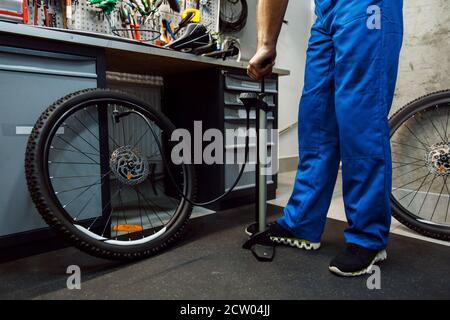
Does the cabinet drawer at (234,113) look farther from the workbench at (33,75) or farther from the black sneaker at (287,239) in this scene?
the black sneaker at (287,239)

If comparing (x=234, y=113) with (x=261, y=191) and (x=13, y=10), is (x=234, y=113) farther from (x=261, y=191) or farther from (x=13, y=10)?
(x=13, y=10)

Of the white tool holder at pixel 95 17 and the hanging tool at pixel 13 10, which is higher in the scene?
the white tool holder at pixel 95 17

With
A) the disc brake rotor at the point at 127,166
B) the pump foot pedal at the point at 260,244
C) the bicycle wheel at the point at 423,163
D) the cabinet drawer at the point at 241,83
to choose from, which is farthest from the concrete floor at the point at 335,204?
the disc brake rotor at the point at 127,166

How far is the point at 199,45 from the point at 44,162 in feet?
2.59

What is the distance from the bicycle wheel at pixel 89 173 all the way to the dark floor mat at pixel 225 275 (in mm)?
74

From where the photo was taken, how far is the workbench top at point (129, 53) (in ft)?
3.11

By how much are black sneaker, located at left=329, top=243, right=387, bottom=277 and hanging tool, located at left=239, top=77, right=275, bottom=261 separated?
0.21 meters

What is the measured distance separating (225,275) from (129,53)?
0.89 meters

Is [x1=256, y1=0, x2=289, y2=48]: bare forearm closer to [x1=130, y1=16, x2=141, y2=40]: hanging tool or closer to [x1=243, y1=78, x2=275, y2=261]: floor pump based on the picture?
[x1=243, y1=78, x2=275, y2=261]: floor pump

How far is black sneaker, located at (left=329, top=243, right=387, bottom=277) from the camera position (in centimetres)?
89

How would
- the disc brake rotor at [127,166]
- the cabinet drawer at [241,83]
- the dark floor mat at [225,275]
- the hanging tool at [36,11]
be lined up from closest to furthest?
1. the dark floor mat at [225,275]
2. the disc brake rotor at [127,166]
3. the hanging tool at [36,11]
4. the cabinet drawer at [241,83]

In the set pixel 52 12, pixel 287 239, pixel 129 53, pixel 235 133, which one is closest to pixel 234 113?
pixel 235 133

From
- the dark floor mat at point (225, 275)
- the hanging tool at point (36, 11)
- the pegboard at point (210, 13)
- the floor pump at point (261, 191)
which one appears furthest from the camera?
the pegboard at point (210, 13)
